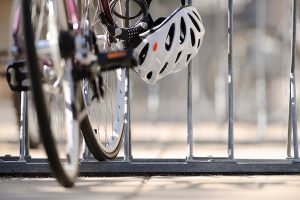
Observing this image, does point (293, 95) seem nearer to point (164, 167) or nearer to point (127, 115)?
point (164, 167)

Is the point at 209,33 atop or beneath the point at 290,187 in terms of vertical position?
atop

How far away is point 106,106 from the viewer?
15.9 feet

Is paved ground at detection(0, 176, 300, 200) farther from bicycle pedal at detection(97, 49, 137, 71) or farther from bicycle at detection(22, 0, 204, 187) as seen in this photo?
bicycle pedal at detection(97, 49, 137, 71)

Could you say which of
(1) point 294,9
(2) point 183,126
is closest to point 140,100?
(2) point 183,126

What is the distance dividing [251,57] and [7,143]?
2.12 metres

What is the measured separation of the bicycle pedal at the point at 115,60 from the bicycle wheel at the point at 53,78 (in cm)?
11

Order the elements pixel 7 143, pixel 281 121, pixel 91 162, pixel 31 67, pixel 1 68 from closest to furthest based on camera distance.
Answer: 1. pixel 31 67
2. pixel 91 162
3. pixel 1 68
4. pixel 7 143
5. pixel 281 121

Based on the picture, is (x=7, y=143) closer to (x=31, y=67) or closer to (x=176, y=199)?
(x=176, y=199)

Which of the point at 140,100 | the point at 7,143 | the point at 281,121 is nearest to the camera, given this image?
the point at 7,143

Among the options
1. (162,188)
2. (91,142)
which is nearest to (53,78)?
(91,142)

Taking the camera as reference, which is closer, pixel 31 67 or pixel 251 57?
pixel 31 67

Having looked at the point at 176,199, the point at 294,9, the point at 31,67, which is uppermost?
the point at 294,9

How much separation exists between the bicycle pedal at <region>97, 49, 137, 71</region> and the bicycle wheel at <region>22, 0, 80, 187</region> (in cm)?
11

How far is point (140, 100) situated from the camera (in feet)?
29.9
